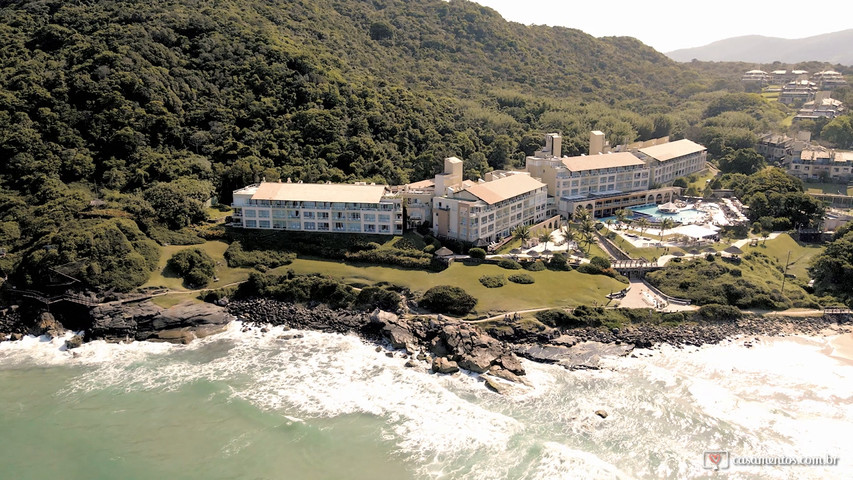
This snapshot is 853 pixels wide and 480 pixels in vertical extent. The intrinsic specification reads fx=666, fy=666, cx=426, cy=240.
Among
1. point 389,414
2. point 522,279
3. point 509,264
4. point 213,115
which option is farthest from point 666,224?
point 213,115

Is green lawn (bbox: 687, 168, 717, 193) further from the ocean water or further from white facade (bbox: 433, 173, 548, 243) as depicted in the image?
the ocean water

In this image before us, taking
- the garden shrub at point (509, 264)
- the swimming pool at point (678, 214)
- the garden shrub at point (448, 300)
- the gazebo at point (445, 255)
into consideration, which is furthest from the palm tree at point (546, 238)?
the swimming pool at point (678, 214)

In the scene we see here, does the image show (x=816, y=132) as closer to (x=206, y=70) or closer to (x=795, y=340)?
(x=795, y=340)

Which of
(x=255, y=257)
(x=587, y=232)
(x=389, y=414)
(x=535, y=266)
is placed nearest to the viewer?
(x=389, y=414)

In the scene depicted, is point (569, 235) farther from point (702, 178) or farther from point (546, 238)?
point (702, 178)

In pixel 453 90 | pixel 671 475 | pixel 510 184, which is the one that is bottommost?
pixel 671 475

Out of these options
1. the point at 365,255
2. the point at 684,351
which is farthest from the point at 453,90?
the point at 684,351

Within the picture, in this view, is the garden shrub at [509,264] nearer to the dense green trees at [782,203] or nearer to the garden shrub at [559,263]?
the garden shrub at [559,263]
